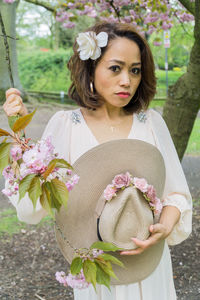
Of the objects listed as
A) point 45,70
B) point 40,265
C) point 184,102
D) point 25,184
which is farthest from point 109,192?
point 45,70

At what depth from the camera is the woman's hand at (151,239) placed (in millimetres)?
1295

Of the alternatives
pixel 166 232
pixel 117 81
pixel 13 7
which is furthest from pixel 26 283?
pixel 13 7

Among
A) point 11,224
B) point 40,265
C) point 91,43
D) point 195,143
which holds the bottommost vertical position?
point 195,143

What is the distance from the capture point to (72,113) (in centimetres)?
149

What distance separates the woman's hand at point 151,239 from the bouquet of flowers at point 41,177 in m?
0.24

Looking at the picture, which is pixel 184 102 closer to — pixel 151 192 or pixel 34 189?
pixel 151 192

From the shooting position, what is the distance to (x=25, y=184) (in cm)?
90

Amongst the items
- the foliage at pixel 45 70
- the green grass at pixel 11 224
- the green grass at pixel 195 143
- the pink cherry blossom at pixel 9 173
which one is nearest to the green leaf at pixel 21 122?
the pink cherry blossom at pixel 9 173

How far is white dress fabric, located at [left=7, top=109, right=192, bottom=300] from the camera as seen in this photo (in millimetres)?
1442

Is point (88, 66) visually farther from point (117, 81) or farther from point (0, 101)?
point (0, 101)

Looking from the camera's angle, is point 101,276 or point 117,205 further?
point 117,205

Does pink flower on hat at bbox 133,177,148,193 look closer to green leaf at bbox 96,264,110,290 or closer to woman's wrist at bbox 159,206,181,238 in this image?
woman's wrist at bbox 159,206,181,238

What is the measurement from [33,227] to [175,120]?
191 centimetres

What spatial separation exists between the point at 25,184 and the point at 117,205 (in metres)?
0.45
